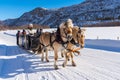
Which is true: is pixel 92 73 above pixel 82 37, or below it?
below

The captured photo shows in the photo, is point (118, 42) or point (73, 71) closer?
point (73, 71)

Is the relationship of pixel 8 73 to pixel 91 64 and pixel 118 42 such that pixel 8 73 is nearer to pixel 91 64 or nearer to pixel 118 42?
pixel 91 64

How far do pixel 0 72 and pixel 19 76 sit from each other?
1.33 m

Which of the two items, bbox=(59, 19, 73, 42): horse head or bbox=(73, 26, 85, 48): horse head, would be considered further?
bbox=(73, 26, 85, 48): horse head

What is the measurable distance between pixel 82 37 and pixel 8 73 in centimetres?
334

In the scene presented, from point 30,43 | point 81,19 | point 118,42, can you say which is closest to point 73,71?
point 30,43

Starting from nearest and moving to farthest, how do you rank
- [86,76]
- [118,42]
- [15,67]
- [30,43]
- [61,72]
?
[86,76], [61,72], [15,67], [30,43], [118,42]

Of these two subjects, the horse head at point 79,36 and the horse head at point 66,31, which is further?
the horse head at point 79,36

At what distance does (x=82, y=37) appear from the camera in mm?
11836

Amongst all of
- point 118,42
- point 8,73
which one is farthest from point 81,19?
point 8,73

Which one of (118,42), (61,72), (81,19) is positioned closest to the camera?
(61,72)

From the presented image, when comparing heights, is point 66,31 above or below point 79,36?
above

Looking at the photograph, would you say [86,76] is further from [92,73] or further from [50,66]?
[50,66]

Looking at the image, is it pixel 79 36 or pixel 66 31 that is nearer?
pixel 66 31
